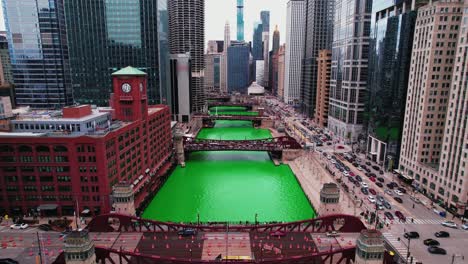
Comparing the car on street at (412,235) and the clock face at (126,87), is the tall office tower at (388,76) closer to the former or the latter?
the car on street at (412,235)

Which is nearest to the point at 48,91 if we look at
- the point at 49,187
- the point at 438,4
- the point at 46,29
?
the point at 46,29

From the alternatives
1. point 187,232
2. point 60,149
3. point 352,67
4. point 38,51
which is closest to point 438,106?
point 352,67

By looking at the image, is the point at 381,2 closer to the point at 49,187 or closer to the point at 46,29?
the point at 49,187

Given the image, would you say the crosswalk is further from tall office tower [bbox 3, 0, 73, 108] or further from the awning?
tall office tower [bbox 3, 0, 73, 108]

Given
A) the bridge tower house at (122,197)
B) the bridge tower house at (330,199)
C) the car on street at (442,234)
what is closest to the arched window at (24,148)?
the bridge tower house at (122,197)

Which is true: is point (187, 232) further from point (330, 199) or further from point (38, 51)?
point (38, 51)
